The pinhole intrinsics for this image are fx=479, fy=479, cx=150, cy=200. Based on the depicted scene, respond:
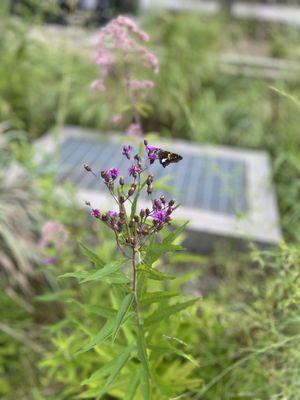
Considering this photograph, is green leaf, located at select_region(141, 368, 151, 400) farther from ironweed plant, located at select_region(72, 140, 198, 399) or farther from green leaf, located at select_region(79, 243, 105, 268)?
green leaf, located at select_region(79, 243, 105, 268)

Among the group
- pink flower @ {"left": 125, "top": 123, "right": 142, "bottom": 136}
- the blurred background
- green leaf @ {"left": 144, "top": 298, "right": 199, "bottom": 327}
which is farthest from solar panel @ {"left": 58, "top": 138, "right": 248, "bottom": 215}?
green leaf @ {"left": 144, "top": 298, "right": 199, "bottom": 327}

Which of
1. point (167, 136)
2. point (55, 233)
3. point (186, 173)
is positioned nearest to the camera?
point (55, 233)

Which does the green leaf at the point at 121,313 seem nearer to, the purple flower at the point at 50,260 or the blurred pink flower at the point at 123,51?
the blurred pink flower at the point at 123,51

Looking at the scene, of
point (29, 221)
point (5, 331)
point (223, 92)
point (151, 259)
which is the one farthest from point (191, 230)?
point (223, 92)

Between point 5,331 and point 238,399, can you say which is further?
point 5,331

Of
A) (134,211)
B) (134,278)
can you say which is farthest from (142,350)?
(134,211)

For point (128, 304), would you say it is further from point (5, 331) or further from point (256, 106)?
point (256, 106)

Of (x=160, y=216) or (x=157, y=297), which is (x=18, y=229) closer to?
(x=157, y=297)

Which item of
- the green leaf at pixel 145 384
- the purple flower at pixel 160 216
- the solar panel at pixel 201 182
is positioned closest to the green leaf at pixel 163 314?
the green leaf at pixel 145 384
